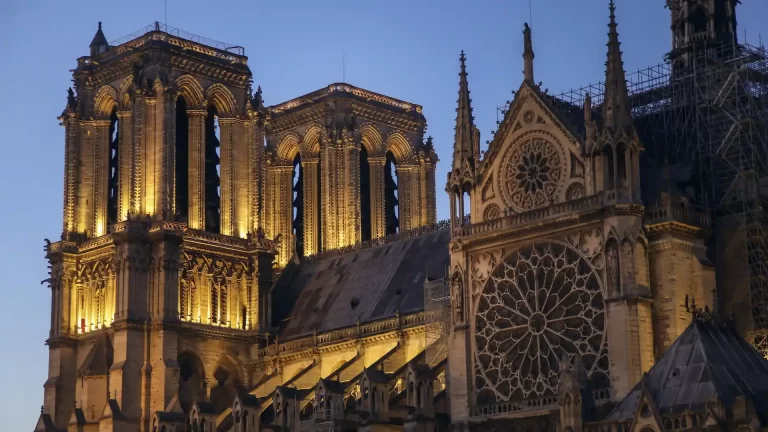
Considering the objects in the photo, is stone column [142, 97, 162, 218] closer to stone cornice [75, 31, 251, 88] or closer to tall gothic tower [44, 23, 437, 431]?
tall gothic tower [44, 23, 437, 431]

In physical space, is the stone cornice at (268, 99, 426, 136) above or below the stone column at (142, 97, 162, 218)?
above

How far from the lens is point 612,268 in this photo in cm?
5022

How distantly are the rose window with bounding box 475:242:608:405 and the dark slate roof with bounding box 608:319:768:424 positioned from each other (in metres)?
8.22

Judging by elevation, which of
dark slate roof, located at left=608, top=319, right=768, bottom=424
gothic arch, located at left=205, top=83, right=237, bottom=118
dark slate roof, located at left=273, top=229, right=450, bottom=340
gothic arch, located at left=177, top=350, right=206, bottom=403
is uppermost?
gothic arch, located at left=205, top=83, right=237, bottom=118

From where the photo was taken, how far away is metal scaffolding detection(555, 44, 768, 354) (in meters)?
51.7

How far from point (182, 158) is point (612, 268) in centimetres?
2872

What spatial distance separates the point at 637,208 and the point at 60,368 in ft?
104

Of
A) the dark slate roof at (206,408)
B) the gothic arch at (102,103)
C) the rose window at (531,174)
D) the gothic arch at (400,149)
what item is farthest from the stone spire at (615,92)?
the gothic arch at (102,103)

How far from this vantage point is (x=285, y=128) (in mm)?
81438

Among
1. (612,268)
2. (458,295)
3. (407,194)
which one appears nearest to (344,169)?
(407,194)

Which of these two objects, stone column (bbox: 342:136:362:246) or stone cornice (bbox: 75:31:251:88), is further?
stone column (bbox: 342:136:362:246)

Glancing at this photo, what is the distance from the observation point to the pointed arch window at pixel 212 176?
73.7 meters

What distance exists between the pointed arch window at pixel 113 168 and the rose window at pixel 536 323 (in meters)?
24.7

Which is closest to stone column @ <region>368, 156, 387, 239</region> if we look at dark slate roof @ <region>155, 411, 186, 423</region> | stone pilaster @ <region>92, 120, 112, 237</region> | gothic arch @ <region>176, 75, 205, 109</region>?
gothic arch @ <region>176, 75, 205, 109</region>
